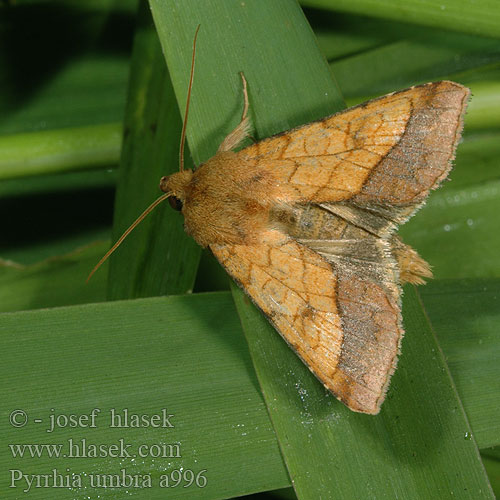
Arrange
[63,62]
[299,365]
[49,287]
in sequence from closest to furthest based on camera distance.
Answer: [299,365]
[49,287]
[63,62]

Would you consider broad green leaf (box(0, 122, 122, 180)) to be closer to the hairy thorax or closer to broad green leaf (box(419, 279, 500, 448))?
the hairy thorax

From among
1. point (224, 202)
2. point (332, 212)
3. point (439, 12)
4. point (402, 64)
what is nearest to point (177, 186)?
point (224, 202)

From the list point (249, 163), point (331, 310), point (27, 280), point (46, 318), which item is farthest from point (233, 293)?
point (27, 280)

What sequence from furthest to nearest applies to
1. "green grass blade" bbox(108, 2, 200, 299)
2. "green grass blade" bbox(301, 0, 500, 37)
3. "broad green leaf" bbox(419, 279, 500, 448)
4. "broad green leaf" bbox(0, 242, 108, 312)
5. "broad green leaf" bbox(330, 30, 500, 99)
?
"broad green leaf" bbox(330, 30, 500, 99), "broad green leaf" bbox(0, 242, 108, 312), "green grass blade" bbox(108, 2, 200, 299), "green grass blade" bbox(301, 0, 500, 37), "broad green leaf" bbox(419, 279, 500, 448)

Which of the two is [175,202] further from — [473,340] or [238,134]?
[473,340]

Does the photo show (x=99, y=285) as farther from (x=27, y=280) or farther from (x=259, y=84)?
(x=259, y=84)

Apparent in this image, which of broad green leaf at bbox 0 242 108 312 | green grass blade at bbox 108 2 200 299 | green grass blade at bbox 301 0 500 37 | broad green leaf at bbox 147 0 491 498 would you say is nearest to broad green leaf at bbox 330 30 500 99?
green grass blade at bbox 301 0 500 37
